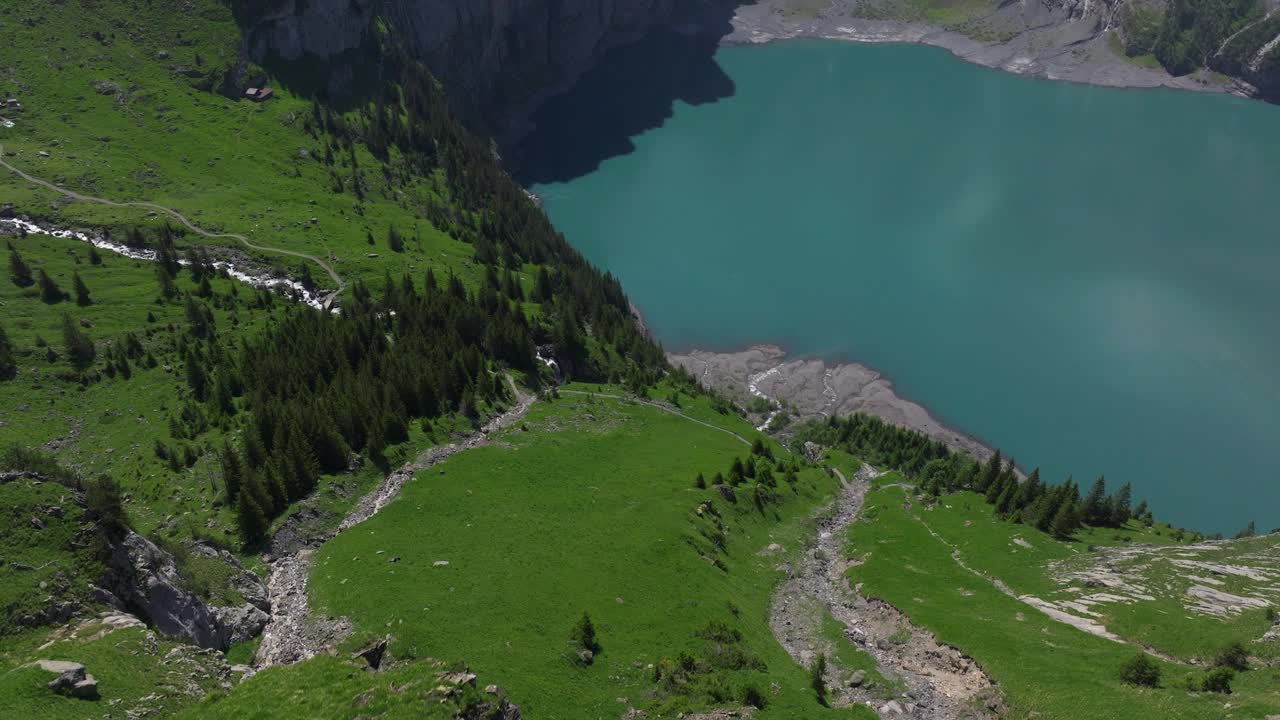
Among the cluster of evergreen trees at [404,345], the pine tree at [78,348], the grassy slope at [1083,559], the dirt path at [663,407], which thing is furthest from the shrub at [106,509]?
the dirt path at [663,407]

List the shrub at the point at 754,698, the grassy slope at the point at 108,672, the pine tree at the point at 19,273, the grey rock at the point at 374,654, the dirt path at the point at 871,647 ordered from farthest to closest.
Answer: the pine tree at the point at 19,273 < the dirt path at the point at 871,647 < the grey rock at the point at 374,654 < the shrub at the point at 754,698 < the grassy slope at the point at 108,672

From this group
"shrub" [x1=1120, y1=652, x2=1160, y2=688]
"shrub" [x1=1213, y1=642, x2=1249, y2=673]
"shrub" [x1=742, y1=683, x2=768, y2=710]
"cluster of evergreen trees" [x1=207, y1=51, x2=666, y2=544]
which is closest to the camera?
"shrub" [x1=742, y1=683, x2=768, y2=710]

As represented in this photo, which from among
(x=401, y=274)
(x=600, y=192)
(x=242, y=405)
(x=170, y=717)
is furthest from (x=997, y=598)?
(x=600, y=192)

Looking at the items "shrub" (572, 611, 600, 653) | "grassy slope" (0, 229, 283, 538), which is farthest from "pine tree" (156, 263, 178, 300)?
"shrub" (572, 611, 600, 653)

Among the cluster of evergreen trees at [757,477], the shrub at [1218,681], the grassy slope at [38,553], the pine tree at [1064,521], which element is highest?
the grassy slope at [38,553]

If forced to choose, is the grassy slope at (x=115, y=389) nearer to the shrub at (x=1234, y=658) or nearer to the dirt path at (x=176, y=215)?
the dirt path at (x=176, y=215)

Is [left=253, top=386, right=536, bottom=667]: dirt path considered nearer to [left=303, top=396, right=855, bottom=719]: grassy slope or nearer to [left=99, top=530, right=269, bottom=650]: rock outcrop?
[left=303, top=396, right=855, bottom=719]: grassy slope
